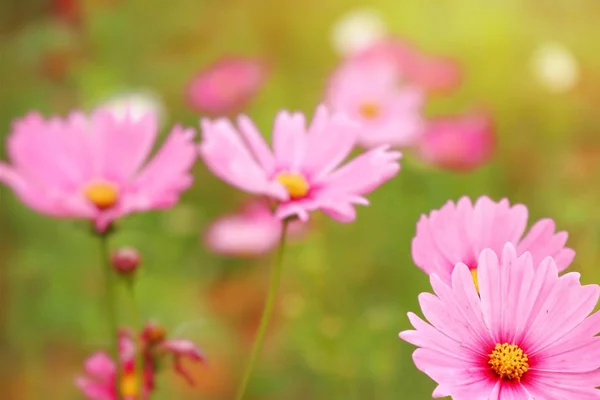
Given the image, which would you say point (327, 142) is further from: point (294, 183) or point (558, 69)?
point (558, 69)

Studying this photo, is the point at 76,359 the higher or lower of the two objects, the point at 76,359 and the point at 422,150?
the lower

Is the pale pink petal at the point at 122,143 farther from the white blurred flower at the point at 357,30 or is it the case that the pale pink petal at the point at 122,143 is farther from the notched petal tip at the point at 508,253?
the white blurred flower at the point at 357,30

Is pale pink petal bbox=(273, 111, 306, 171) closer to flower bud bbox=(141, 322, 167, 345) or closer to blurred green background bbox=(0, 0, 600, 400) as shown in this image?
flower bud bbox=(141, 322, 167, 345)

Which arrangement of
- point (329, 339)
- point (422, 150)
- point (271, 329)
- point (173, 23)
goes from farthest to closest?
point (173, 23), point (271, 329), point (422, 150), point (329, 339)

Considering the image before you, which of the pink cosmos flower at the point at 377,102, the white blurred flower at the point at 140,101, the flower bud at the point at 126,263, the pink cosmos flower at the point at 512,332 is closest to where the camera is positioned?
the pink cosmos flower at the point at 512,332

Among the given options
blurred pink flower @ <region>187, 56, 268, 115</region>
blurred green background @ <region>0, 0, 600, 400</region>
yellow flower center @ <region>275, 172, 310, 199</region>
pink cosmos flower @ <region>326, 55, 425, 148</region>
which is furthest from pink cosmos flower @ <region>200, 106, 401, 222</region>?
blurred pink flower @ <region>187, 56, 268, 115</region>

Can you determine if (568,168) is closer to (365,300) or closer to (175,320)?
(365,300)

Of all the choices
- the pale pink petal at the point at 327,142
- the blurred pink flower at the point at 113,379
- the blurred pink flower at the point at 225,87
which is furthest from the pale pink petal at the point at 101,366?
the blurred pink flower at the point at 225,87

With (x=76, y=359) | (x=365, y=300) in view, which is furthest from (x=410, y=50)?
(x=76, y=359)
